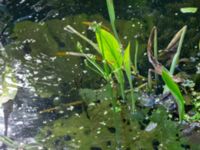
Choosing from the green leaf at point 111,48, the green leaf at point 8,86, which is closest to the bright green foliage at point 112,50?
the green leaf at point 111,48

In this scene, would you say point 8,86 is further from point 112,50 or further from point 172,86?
point 172,86

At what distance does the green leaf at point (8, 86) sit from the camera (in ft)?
4.41

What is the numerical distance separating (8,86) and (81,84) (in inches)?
9.3

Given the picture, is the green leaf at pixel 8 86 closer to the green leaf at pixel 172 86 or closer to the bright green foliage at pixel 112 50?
the bright green foliage at pixel 112 50

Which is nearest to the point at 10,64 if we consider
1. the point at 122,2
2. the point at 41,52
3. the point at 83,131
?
the point at 41,52

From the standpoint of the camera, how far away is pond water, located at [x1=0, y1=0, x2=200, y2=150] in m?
1.24

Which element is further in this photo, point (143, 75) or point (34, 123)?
point (143, 75)

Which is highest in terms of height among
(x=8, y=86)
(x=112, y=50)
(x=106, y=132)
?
(x=112, y=50)

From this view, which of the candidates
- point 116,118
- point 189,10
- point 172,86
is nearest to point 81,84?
point 116,118

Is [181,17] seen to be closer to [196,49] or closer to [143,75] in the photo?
[196,49]

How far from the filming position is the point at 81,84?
1.45m

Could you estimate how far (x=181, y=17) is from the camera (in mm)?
1741

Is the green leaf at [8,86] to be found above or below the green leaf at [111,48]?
below

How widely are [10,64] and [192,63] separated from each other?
2.06ft
